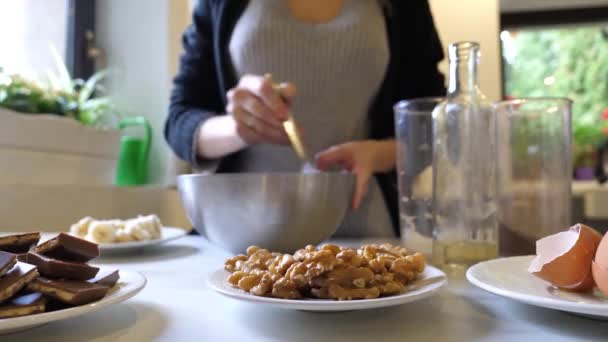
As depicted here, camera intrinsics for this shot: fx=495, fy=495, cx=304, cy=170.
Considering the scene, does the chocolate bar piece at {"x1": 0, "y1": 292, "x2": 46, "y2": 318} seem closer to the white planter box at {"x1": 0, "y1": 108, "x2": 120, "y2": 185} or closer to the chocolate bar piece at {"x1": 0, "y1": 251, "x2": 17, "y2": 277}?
the chocolate bar piece at {"x1": 0, "y1": 251, "x2": 17, "y2": 277}

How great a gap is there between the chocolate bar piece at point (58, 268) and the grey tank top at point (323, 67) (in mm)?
602

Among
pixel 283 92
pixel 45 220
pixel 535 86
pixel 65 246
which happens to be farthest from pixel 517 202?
pixel 535 86

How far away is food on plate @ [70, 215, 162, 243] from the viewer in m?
0.72

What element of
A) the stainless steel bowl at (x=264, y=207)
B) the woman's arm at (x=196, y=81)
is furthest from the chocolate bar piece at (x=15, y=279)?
the woman's arm at (x=196, y=81)

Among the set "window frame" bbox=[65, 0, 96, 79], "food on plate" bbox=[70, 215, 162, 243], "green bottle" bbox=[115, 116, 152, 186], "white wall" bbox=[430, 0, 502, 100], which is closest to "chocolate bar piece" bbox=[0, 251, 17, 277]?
"food on plate" bbox=[70, 215, 162, 243]

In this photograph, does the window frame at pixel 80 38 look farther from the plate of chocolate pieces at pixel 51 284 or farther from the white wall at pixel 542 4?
the white wall at pixel 542 4

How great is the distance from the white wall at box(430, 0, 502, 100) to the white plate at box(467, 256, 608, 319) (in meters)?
1.36

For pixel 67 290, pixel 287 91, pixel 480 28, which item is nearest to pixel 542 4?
pixel 480 28

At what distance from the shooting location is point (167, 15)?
5.11 feet

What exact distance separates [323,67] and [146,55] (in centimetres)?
84

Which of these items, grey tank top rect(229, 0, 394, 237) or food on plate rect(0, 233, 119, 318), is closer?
food on plate rect(0, 233, 119, 318)

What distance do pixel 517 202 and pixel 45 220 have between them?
0.98 meters

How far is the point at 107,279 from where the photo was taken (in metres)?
0.40

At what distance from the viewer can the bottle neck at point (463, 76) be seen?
583 mm
